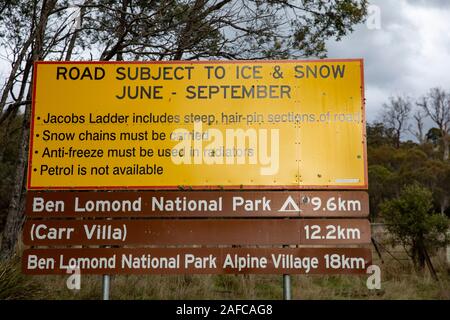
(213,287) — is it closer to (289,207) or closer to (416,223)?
(289,207)

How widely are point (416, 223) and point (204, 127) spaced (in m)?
6.23

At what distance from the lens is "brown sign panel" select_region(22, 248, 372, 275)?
5.25 m

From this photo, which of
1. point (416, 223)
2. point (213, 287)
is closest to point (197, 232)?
point (213, 287)

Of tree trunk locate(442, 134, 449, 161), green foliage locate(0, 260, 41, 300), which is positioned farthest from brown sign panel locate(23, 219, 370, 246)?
tree trunk locate(442, 134, 449, 161)

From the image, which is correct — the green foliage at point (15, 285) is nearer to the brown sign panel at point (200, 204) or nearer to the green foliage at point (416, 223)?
the brown sign panel at point (200, 204)

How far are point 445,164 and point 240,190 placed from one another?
113 ft

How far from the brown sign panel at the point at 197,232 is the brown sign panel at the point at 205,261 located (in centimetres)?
10

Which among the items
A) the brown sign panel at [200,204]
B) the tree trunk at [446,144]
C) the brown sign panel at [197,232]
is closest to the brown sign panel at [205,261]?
the brown sign panel at [197,232]

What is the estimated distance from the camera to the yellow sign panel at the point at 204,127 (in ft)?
17.9

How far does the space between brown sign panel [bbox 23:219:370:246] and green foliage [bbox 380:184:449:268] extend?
478 cm

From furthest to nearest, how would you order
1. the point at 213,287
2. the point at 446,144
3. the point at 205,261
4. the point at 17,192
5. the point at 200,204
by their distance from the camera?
the point at 446,144
the point at 17,192
the point at 213,287
the point at 200,204
the point at 205,261

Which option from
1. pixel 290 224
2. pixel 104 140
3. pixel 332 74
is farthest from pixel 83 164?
pixel 332 74

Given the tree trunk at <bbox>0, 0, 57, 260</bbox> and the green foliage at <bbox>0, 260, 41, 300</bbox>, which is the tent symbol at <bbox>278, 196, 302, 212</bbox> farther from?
the tree trunk at <bbox>0, 0, 57, 260</bbox>

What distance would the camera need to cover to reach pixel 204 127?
5523 mm
